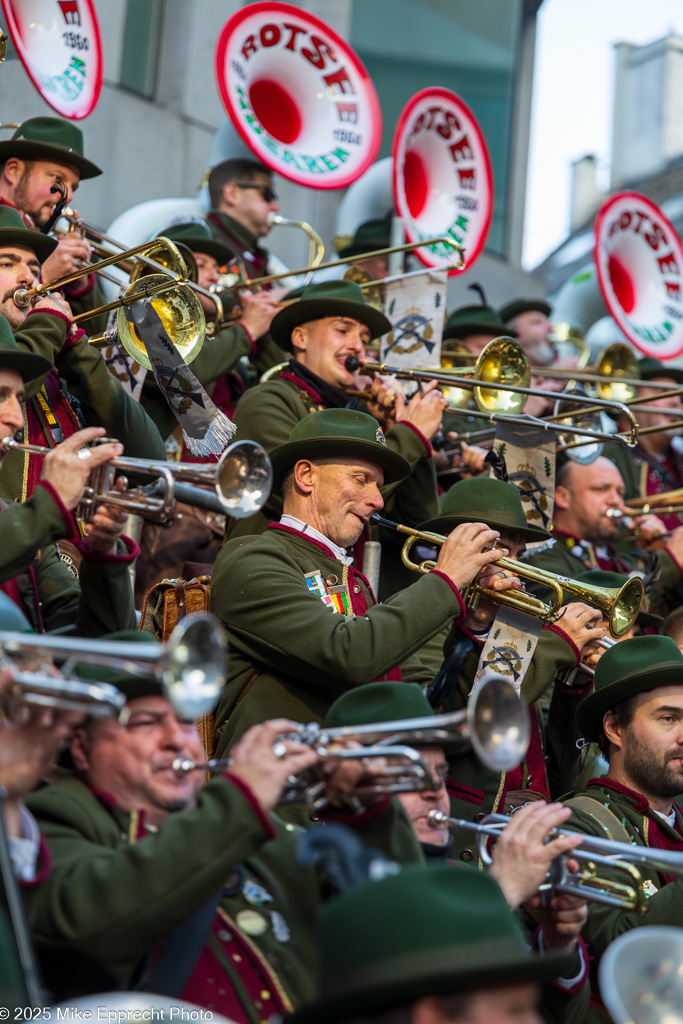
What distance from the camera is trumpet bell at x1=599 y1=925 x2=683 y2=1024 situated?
3.75 m

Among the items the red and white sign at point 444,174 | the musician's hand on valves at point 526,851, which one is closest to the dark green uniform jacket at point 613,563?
the red and white sign at point 444,174

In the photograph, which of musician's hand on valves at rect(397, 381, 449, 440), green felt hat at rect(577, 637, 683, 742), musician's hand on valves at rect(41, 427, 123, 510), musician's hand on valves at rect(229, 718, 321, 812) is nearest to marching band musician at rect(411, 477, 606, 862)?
green felt hat at rect(577, 637, 683, 742)

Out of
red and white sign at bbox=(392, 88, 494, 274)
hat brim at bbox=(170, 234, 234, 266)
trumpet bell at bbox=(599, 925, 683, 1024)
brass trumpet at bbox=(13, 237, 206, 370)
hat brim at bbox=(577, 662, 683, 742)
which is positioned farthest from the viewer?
red and white sign at bbox=(392, 88, 494, 274)

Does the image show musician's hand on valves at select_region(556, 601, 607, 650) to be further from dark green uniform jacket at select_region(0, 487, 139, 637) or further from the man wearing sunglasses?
the man wearing sunglasses

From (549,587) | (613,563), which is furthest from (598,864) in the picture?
(613,563)

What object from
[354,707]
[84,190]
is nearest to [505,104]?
[84,190]

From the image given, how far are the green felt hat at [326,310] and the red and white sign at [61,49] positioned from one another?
1.68 metres

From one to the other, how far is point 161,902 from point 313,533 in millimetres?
2609

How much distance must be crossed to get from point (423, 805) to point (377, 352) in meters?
4.26

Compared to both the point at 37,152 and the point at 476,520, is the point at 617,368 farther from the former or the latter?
the point at 37,152

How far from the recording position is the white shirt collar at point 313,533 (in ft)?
20.5

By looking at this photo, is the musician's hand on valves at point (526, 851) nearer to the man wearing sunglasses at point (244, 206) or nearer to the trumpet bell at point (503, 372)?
the trumpet bell at point (503, 372)

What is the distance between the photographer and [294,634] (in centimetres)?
562

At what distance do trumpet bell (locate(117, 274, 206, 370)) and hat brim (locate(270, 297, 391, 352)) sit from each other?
33.8 inches
